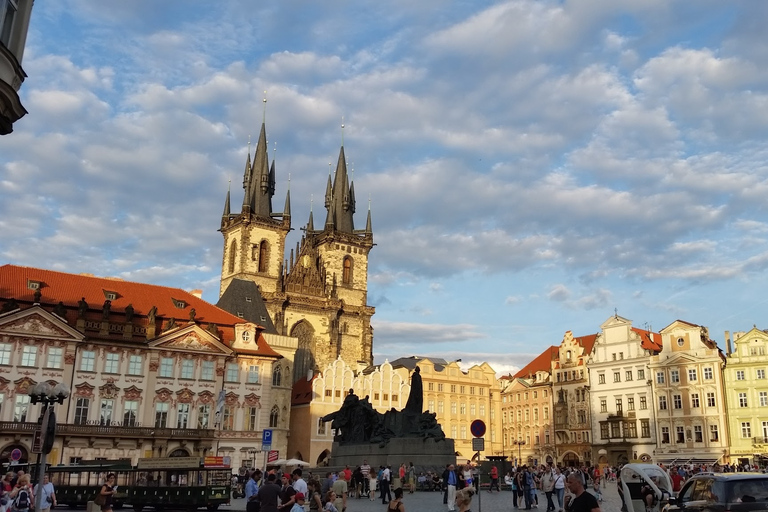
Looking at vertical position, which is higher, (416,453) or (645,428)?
(645,428)

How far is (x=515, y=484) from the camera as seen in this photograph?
920 inches

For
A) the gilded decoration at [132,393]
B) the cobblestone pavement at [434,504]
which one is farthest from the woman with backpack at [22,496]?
the gilded decoration at [132,393]

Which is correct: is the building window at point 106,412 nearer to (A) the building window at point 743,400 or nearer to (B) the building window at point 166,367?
(B) the building window at point 166,367

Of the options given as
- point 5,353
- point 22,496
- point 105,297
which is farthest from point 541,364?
point 22,496

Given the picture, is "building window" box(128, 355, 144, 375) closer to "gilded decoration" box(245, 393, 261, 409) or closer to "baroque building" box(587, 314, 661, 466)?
"gilded decoration" box(245, 393, 261, 409)

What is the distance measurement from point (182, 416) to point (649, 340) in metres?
40.4

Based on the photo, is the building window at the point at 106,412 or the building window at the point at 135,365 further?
the building window at the point at 135,365

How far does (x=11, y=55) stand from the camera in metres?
13.5

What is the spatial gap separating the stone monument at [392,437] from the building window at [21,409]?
2390 cm

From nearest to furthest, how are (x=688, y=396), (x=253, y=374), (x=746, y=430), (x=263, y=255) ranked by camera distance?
(x=253, y=374), (x=746, y=430), (x=688, y=396), (x=263, y=255)

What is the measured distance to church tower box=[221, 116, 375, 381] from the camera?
258 ft

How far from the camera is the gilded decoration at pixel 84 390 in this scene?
47.8 metres

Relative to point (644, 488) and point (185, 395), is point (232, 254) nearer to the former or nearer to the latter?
point (185, 395)

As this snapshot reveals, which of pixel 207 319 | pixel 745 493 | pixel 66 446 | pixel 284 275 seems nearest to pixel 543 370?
pixel 284 275
